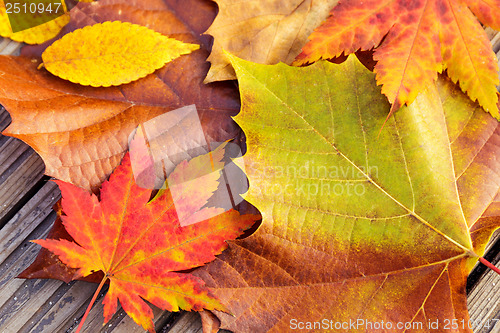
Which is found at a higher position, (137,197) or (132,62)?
(132,62)

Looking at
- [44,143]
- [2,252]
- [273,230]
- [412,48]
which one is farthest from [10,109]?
[412,48]

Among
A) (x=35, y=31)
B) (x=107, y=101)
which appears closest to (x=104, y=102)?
(x=107, y=101)

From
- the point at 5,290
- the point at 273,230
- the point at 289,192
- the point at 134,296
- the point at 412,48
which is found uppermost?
the point at 412,48

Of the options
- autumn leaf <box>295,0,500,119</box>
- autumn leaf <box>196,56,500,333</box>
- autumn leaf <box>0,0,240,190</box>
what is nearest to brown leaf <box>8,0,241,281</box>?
autumn leaf <box>0,0,240,190</box>

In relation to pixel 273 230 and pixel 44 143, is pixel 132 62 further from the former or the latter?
pixel 273 230

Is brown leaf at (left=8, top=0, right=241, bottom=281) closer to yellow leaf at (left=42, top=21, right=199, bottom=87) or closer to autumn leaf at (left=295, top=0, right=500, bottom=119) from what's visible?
yellow leaf at (left=42, top=21, right=199, bottom=87)

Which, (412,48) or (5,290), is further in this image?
(5,290)

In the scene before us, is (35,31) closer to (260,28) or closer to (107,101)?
(107,101)

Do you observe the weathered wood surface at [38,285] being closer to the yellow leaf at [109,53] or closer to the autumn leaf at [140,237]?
the autumn leaf at [140,237]
